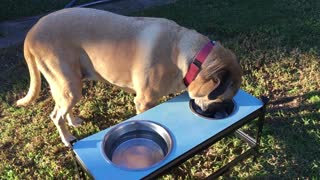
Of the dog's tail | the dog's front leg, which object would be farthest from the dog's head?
the dog's tail

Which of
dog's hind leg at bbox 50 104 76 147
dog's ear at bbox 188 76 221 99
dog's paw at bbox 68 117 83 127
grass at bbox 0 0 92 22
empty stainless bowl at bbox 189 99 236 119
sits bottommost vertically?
dog's paw at bbox 68 117 83 127

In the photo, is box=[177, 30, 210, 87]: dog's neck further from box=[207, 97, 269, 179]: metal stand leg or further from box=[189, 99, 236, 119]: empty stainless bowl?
box=[207, 97, 269, 179]: metal stand leg

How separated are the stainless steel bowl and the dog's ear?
464mm

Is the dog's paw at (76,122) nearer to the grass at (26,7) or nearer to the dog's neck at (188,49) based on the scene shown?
the dog's neck at (188,49)

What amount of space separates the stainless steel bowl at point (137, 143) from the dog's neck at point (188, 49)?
2.03ft

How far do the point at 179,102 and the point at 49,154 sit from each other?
1584 millimetres

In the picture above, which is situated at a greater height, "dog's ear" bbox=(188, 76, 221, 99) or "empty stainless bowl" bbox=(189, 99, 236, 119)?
"dog's ear" bbox=(188, 76, 221, 99)

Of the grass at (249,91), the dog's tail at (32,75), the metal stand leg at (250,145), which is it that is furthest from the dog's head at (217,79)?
the dog's tail at (32,75)

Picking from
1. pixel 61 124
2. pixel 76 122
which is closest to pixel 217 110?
pixel 61 124

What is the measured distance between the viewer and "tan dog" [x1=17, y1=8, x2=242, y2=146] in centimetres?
374

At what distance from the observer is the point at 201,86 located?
11.7 feet

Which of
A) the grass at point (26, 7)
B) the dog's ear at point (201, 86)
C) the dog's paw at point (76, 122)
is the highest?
the dog's ear at point (201, 86)

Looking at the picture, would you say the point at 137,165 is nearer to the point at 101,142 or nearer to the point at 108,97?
the point at 101,142

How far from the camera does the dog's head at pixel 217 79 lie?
3441 millimetres
